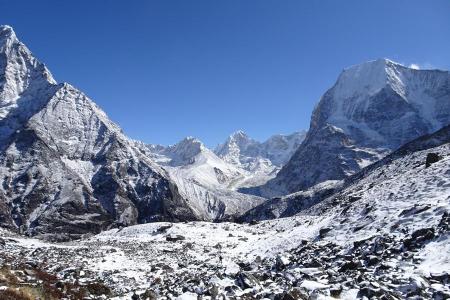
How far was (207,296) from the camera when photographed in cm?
2259

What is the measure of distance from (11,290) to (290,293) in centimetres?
1259

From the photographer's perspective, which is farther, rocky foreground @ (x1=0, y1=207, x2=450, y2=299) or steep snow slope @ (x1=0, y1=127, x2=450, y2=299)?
steep snow slope @ (x1=0, y1=127, x2=450, y2=299)

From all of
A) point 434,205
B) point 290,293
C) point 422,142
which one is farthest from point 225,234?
point 422,142

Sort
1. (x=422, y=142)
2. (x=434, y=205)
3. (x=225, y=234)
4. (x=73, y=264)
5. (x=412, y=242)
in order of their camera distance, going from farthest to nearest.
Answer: (x=422, y=142) < (x=225, y=234) < (x=73, y=264) < (x=434, y=205) < (x=412, y=242)

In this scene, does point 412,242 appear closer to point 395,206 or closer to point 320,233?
point 395,206

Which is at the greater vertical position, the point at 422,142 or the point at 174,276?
the point at 422,142

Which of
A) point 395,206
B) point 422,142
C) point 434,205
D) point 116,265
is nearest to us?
point 434,205

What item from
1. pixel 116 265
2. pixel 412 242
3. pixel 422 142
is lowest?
pixel 412 242

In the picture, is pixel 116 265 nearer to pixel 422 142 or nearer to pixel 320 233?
pixel 320 233

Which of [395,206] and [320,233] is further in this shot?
[320,233]

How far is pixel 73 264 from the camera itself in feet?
137

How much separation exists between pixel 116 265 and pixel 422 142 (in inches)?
6221

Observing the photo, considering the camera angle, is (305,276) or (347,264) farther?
(347,264)

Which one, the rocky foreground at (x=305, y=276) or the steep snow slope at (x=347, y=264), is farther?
the steep snow slope at (x=347, y=264)
